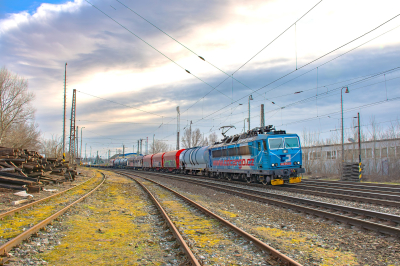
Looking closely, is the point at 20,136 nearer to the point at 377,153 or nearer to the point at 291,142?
the point at 291,142

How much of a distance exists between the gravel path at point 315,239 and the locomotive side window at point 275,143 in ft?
25.6

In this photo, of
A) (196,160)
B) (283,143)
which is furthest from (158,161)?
(283,143)

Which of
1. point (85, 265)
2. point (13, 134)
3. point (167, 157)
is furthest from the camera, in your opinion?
point (167, 157)

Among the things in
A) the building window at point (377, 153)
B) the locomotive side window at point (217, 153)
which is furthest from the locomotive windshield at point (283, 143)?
the building window at point (377, 153)

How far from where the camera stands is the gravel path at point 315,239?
5.10 metres

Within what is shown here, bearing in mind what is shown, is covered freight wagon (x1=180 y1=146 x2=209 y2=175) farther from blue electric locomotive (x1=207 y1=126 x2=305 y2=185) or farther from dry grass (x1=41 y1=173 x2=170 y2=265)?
dry grass (x1=41 y1=173 x2=170 y2=265)

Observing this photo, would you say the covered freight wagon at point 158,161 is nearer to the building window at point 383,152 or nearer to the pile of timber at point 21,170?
the pile of timber at point 21,170

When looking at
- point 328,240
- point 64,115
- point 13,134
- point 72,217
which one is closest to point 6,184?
point 72,217

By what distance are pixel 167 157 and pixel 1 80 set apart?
23.2 meters

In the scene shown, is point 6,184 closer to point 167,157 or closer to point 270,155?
point 270,155

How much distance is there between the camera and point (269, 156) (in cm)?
1689

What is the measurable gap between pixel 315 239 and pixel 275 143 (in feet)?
36.9

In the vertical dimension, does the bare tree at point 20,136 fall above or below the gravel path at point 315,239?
above

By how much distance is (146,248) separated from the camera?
19.0 ft
